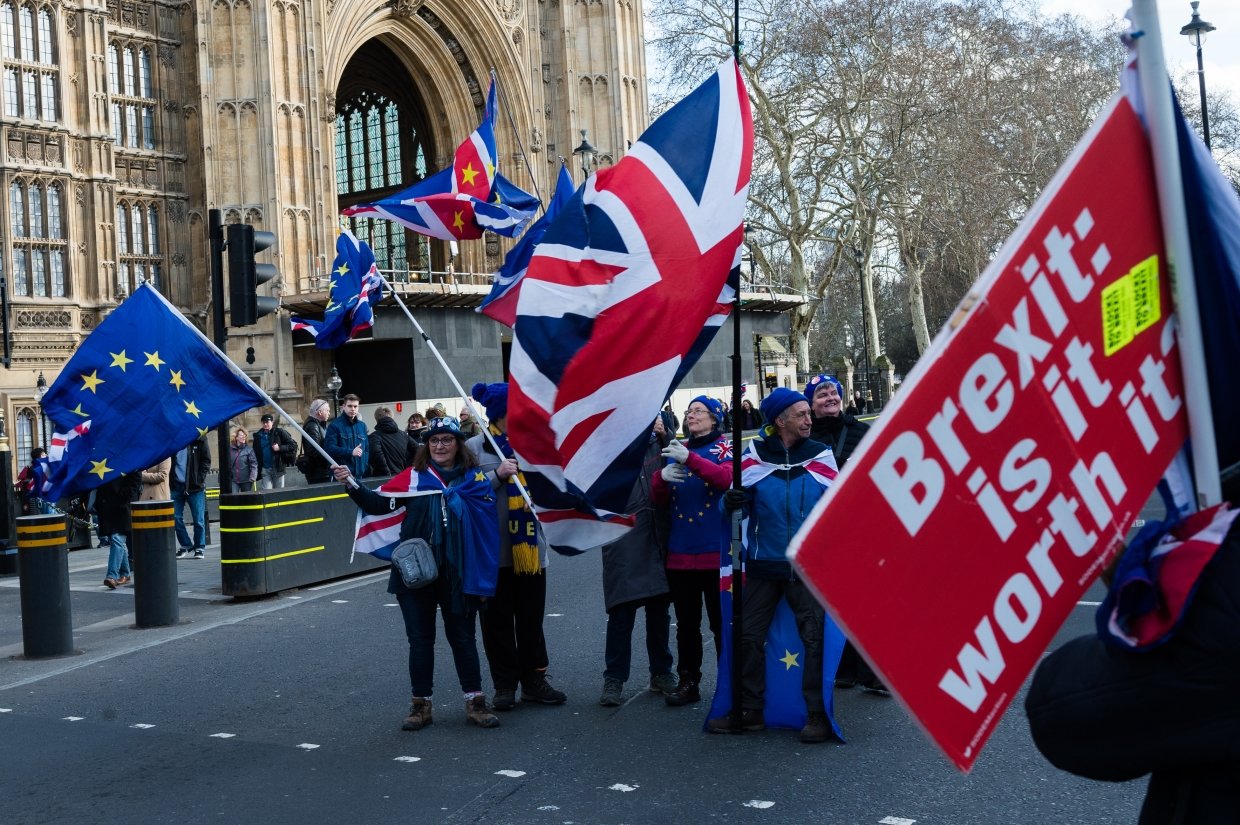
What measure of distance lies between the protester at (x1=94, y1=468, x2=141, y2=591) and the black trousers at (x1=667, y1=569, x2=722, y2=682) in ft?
27.4

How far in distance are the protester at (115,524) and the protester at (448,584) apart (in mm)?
7774

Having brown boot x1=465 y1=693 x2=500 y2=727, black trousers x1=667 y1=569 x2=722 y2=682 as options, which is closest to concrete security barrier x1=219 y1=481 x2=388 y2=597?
brown boot x1=465 y1=693 x2=500 y2=727

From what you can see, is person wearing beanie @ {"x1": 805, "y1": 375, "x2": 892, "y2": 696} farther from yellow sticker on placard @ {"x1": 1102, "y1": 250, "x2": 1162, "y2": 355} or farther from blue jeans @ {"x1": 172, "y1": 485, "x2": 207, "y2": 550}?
blue jeans @ {"x1": 172, "y1": 485, "x2": 207, "y2": 550}

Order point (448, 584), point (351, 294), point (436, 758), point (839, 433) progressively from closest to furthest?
point (436, 758)
point (448, 584)
point (839, 433)
point (351, 294)

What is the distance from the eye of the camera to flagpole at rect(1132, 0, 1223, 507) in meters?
1.98

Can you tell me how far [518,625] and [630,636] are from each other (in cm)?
63

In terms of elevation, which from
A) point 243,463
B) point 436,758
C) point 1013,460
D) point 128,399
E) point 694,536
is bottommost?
point 436,758

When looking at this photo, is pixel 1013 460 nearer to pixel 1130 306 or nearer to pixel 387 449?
pixel 1130 306

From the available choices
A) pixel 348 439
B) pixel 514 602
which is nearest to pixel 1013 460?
pixel 514 602

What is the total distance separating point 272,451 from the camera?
62.8 feet

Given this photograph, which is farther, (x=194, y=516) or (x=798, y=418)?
(x=194, y=516)

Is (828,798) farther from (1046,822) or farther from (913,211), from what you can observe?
(913,211)

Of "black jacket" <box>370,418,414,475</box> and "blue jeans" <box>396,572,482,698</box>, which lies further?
"black jacket" <box>370,418,414,475</box>

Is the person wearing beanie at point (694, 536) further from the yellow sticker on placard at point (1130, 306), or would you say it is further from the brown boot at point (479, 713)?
the yellow sticker on placard at point (1130, 306)
